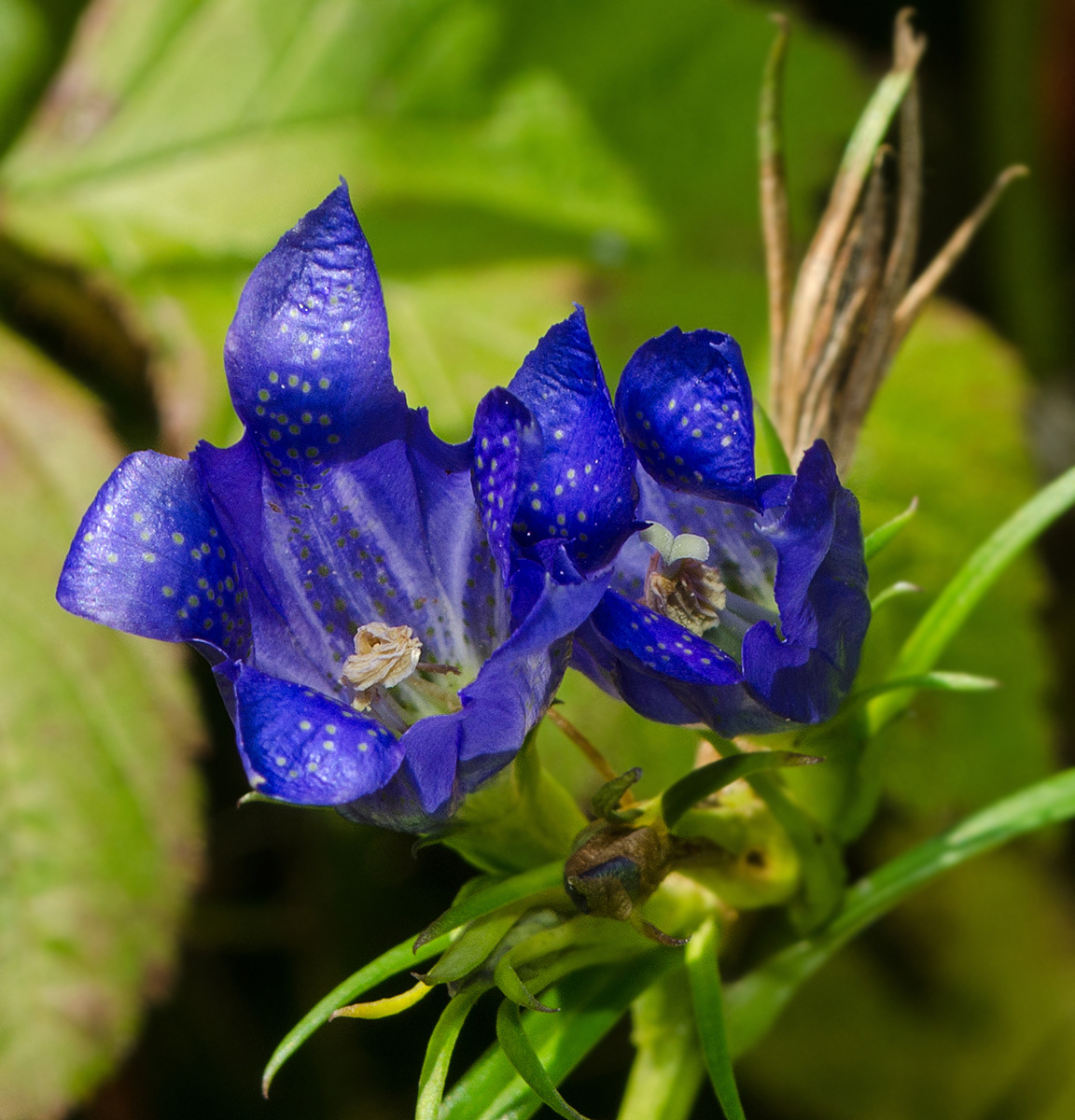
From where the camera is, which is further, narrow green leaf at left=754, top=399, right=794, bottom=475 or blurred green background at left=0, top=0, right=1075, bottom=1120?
blurred green background at left=0, top=0, right=1075, bottom=1120

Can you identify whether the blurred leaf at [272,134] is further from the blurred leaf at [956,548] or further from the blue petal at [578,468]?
the blue petal at [578,468]

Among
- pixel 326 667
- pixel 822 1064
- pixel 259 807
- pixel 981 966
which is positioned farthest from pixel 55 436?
pixel 981 966

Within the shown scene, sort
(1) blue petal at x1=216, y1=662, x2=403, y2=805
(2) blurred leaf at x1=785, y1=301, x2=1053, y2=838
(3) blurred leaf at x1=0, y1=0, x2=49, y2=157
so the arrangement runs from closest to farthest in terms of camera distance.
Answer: (1) blue petal at x1=216, y1=662, x2=403, y2=805 < (2) blurred leaf at x1=785, y1=301, x2=1053, y2=838 < (3) blurred leaf at x1=0, y1=0, x2=49, y2=157

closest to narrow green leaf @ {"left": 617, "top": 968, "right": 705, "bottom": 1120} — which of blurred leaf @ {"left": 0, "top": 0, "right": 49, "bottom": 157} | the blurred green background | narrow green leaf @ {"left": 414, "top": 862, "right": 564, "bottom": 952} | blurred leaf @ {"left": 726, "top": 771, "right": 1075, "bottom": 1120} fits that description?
narrow green leaf @ {"left": 414, "top": 862, "right": 564, "bottom": 952}

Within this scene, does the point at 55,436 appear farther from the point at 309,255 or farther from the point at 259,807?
the point at 309,255

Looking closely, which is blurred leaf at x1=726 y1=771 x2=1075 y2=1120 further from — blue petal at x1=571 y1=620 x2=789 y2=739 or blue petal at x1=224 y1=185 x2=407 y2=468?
blue petal at x1=224 y1=185 x2=407 y2=468

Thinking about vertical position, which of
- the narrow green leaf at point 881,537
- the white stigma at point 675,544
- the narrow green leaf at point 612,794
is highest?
the white stigma at point 675,544

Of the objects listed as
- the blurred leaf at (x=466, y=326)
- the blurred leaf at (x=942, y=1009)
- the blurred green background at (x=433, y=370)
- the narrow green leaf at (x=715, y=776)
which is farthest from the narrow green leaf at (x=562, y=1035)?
the blurred leaf at (x=942, y=1009)

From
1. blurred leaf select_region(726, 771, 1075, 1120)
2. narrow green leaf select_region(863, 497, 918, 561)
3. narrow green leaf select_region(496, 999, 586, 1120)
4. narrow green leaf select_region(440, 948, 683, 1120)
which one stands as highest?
narrow green leaf select_region(863, 497, 918, 561)

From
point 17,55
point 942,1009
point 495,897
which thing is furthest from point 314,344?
point 942,1009
